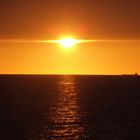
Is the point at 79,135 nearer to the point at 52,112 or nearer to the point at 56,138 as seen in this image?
the point at 56,138

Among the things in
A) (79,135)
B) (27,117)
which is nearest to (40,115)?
(27,117)

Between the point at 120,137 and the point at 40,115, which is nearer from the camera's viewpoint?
the point at 120,137

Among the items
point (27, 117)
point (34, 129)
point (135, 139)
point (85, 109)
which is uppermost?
point (85, 109)

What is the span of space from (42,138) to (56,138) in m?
2.24

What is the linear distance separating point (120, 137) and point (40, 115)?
37.2 m

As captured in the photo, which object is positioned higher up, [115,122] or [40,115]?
[40,115]

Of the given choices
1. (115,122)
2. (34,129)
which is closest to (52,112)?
(115,122)

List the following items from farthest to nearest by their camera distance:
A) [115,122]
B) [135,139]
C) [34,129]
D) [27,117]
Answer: [27,117], [115,122], [34,129], [135,139]

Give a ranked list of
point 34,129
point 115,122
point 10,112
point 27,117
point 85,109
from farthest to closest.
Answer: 1. point 85,109
2. point 10,112
3. point 27,117
4. point 115,122
5. point 34,129

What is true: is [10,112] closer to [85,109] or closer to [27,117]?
[27,117]

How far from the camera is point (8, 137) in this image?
8012 centimetres

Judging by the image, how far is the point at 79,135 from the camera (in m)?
82.2

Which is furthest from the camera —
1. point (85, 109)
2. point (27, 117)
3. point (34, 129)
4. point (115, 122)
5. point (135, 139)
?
point (85, 109)

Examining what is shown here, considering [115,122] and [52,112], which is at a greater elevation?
[52,112]
